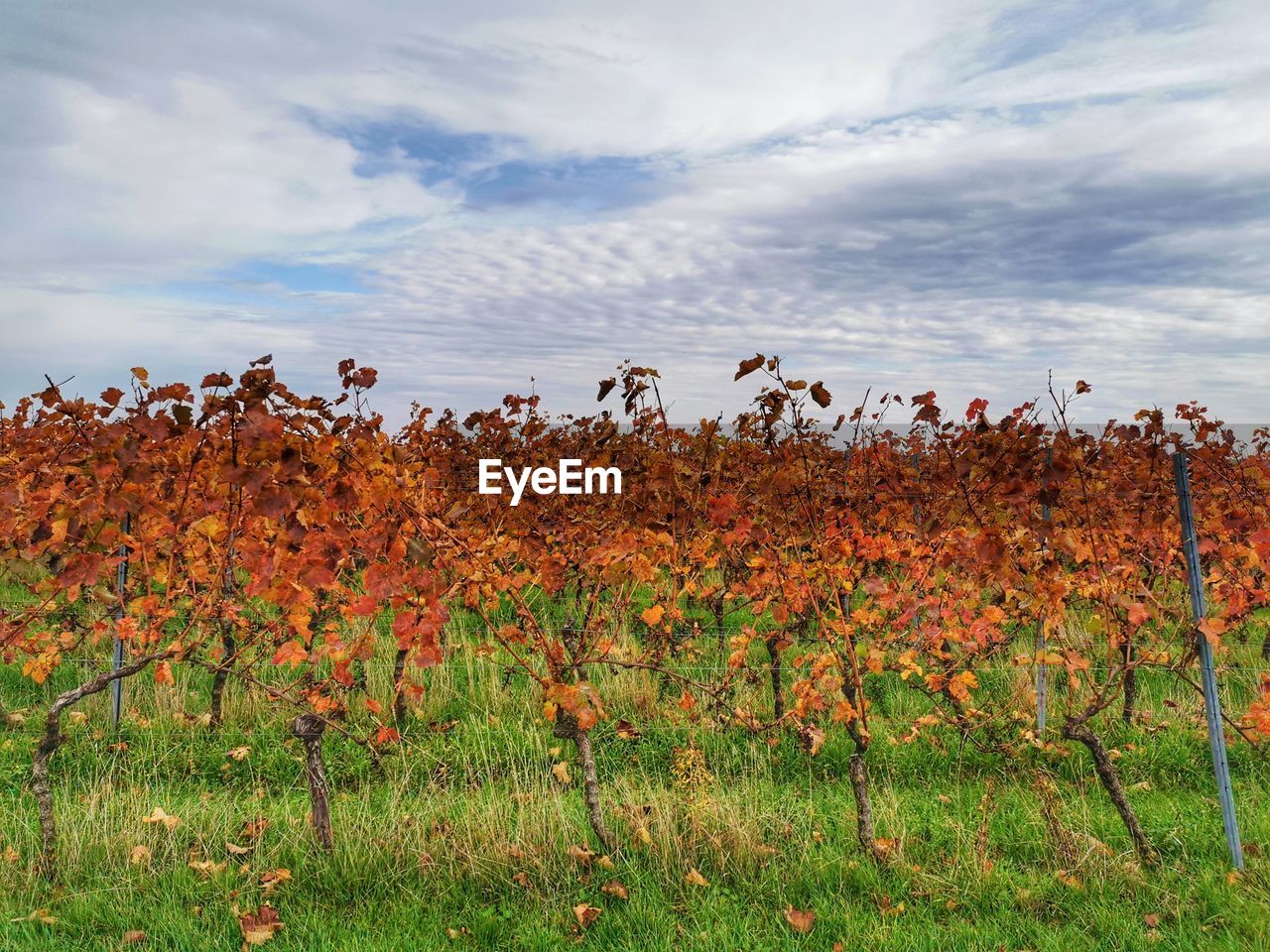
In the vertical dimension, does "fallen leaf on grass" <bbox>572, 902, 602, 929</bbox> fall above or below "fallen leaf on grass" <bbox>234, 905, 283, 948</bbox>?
above

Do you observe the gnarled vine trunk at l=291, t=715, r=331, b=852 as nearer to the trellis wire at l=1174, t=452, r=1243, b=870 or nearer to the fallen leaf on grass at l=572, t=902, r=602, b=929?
the fallen leaf on grass at l=572, t=902, r=602, b=929

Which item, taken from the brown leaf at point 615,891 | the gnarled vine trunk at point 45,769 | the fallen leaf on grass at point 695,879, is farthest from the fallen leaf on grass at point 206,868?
the fallen leaf on grass at point 695,879

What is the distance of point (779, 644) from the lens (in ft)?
16.9

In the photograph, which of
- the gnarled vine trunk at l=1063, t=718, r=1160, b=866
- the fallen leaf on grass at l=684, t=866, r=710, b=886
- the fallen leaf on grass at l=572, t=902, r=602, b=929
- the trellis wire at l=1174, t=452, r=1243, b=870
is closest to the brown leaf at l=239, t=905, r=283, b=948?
the fallen leaf on grass at l=572, t=902, r=602, b=929

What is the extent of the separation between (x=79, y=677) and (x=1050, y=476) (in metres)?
7.49

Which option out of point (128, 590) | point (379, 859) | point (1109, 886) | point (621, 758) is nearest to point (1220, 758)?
point (1109, 886)

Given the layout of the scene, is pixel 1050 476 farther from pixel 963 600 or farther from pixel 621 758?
pixel 621 758

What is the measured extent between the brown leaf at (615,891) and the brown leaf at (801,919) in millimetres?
701

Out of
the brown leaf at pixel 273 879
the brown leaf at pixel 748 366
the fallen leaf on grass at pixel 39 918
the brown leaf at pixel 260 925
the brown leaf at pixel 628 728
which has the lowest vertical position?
the fallen leaf on grass at pixel 39 918

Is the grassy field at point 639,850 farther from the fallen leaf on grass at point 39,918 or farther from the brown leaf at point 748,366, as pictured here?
the brown leaf at point 748,366

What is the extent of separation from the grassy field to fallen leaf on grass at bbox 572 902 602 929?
0.03m

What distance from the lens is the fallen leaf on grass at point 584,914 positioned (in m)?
3.73

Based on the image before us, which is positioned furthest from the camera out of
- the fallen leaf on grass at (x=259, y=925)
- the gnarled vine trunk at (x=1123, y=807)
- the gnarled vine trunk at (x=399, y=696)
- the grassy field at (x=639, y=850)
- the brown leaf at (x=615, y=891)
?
the gnarled vine trunk at (x=399, y=696)

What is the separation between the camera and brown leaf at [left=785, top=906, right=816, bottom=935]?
3.71 m
